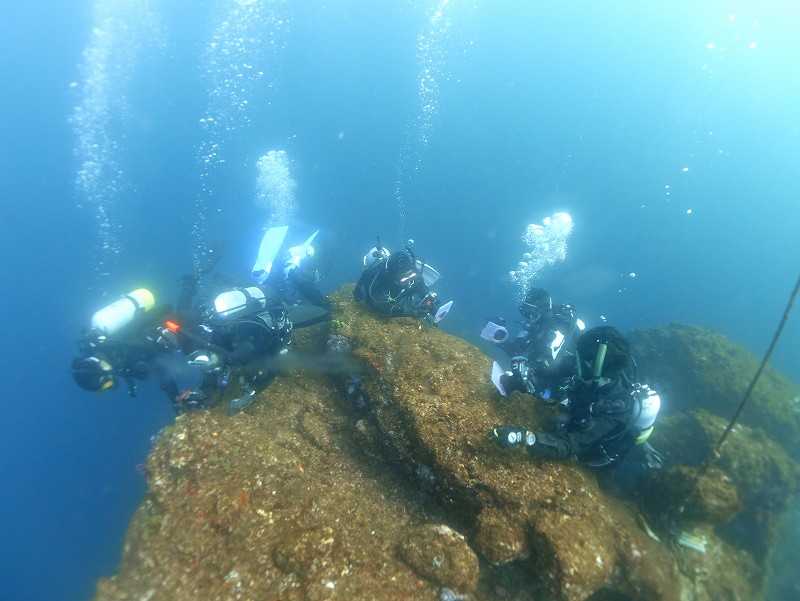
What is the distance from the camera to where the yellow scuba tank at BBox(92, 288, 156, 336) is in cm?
722

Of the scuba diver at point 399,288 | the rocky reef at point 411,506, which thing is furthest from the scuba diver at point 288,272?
the rocky reef at point 411,506

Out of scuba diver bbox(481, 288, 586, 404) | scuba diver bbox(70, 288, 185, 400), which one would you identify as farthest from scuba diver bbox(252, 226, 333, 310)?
scuba diver bbox(481, 288, 586, 404)

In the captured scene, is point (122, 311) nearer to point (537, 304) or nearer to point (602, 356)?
point (602, 356)

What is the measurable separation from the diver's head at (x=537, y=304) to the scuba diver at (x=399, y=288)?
89.6 inches

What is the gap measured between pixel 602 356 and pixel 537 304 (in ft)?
15.5

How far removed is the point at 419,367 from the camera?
6.81 m

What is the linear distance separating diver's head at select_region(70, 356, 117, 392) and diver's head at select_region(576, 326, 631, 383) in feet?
25.5

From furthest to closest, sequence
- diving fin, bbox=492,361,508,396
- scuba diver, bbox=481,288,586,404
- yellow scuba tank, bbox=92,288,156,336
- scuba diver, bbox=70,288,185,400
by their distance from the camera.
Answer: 1. scuba diver, bbox=481,288,586,404
2. yellow scuba tank, bbox=92,288,156,336
3. scuba diver, bbox=70,288,185,400
4. diving fin, bbox=492,361,508,396

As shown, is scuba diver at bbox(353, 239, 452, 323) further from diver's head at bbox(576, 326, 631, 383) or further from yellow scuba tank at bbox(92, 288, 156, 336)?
yellow scuba tank at bbox(92, 288, 156, 336)

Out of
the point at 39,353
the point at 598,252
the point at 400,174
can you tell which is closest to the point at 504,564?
the point at 39,353

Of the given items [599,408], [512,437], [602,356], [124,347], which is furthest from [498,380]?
[124,347]

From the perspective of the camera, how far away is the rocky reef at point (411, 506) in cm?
441

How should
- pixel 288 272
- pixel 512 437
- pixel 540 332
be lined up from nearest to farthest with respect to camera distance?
pixel 512 437 < pixel 540 332 < pixel 288 272

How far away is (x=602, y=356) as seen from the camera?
5109mm
